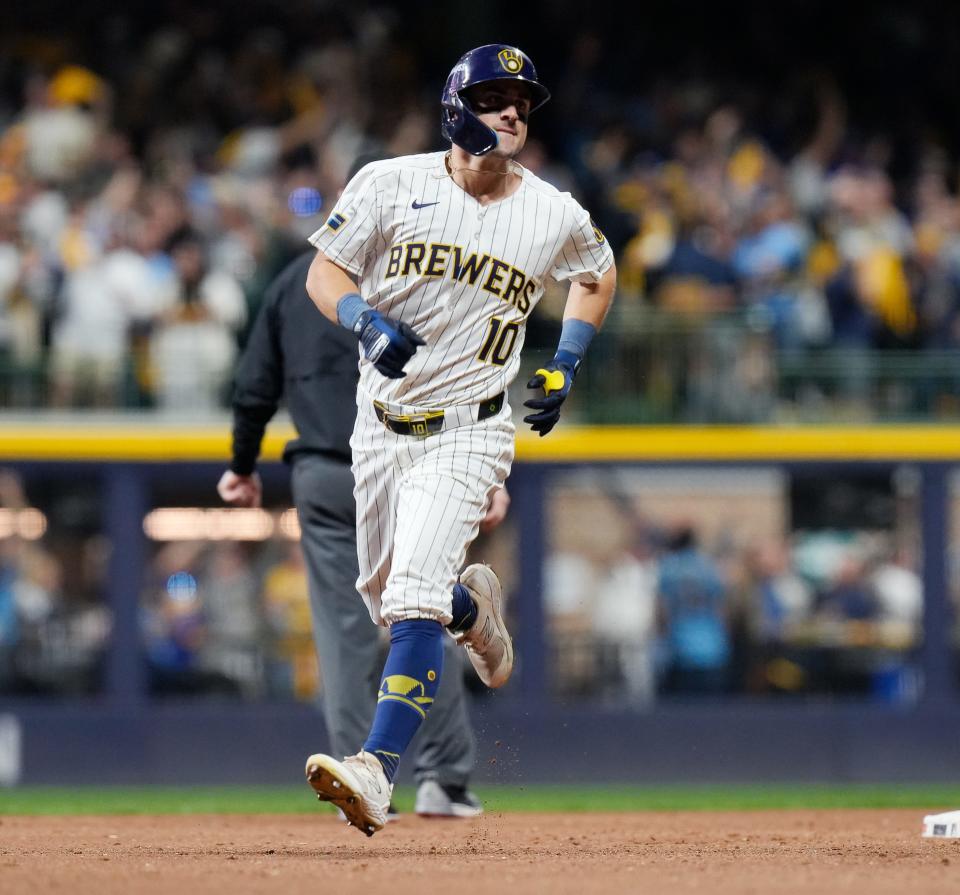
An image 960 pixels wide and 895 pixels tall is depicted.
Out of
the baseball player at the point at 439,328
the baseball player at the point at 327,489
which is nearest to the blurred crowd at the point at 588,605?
the baseball player at the point at 327,489

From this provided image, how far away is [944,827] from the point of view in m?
5.66

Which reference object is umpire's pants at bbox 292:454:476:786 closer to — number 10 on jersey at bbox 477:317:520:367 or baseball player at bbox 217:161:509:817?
baseball player at bbox 217:161:509:817

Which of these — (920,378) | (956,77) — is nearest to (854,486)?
(920,378)

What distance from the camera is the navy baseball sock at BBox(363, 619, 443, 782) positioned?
4914mm

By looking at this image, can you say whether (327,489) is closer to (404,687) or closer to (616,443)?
(404,687)

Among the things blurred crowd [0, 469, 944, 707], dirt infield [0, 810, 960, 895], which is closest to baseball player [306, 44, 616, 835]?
dirt infield [0, 810, 960, 895]

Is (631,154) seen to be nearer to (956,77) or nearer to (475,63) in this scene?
(956,77)

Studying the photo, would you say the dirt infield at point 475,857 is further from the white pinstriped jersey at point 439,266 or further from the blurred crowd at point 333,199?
the blurred crowd at point 333,199

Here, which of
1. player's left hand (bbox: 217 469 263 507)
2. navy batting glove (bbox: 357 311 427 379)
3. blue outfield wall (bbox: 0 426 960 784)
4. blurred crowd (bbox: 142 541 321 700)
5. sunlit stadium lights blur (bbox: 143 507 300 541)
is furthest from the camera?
sunlit stadium lights blur (bbox: 143 507 300 541)

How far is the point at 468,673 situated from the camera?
11.9 metres

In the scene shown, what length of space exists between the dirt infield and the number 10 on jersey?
1327 mm

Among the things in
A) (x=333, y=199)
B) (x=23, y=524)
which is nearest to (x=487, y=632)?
(x=333, y=199)

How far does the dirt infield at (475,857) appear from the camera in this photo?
428 cm

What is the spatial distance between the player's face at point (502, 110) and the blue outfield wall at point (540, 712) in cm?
662
